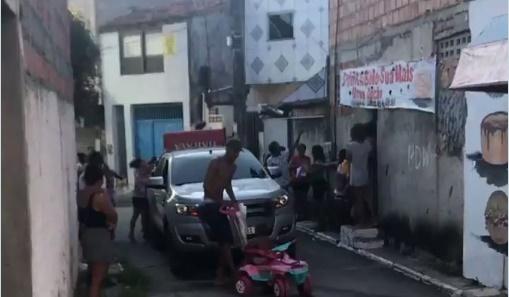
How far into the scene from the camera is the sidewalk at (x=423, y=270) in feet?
30.6

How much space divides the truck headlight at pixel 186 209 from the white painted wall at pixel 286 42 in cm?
1590

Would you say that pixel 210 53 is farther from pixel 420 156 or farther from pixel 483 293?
pixel 483 293

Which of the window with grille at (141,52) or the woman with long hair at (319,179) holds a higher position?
the window with grille at (141,52)

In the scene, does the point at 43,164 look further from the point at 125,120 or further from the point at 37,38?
the point at 125,120

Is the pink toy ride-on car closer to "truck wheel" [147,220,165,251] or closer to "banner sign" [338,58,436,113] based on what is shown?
"banner sign" [338,58,436,113]

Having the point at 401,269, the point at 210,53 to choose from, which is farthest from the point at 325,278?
the point at 210,53

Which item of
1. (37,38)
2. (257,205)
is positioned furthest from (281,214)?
(37,38)

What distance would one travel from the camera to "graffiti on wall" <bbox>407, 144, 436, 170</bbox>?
37.6 ft

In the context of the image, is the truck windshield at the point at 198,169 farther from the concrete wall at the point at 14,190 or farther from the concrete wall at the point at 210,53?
the concrete wall at the point at 210,53

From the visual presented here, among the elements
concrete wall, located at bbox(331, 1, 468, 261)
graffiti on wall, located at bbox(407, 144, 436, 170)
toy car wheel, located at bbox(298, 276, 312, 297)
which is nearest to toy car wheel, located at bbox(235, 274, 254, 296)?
toy car wheel, located at bbox(298, 276, 312, 297)

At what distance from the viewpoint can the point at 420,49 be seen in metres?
11.7

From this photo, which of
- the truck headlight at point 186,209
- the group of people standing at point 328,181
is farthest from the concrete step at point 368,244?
the truck headlight at point 186,209

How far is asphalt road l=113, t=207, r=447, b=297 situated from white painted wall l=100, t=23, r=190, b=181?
16.0m

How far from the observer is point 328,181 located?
1609 centimetres
